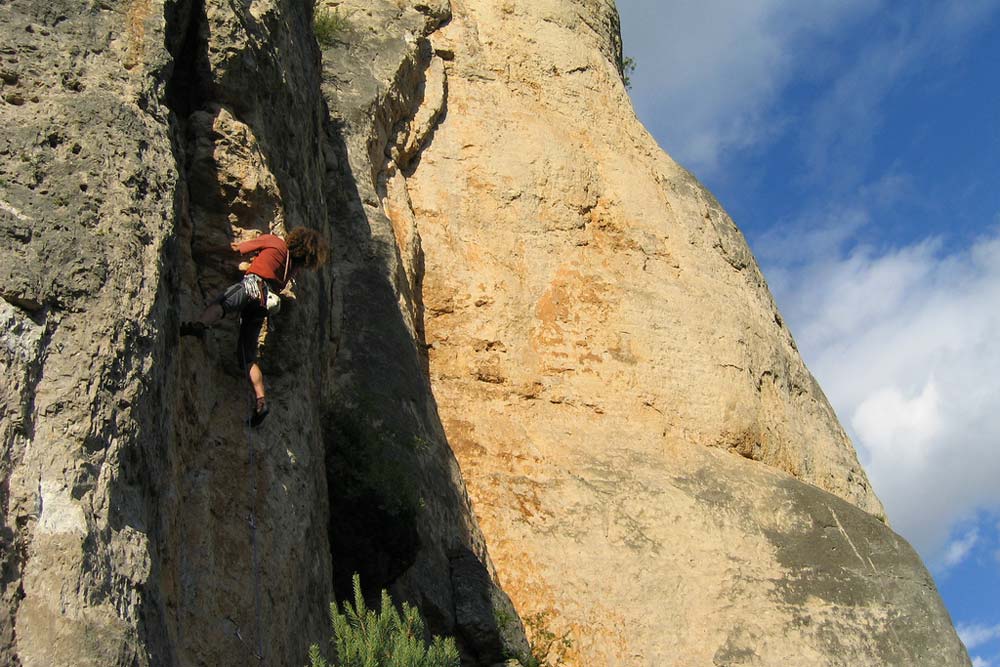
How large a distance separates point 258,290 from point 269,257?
0.28 metres

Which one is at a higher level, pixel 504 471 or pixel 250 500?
pixel 504 471

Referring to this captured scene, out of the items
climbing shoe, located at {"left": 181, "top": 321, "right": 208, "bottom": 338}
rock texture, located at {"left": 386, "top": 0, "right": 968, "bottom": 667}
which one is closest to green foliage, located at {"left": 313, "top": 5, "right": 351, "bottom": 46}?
rock texture, located at {"left": 386, "top": 0, "right": 968, "bottom": 667}

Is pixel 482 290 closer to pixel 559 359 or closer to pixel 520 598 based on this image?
pixel 559 359

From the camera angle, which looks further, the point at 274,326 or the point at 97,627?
the point at 274,326

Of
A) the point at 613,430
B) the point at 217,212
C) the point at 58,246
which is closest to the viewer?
the point at 58,246

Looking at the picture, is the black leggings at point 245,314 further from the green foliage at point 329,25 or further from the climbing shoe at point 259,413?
the green foliage at point 329,25

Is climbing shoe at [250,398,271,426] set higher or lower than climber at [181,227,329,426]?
lower

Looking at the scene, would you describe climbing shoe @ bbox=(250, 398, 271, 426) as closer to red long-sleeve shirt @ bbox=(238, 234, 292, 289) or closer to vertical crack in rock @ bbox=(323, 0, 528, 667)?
red long-sleeve shirt @ bbox=(238, 234, 292, 289)

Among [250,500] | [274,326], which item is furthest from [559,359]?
[250,500]

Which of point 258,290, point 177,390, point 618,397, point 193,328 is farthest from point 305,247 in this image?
point 618,397

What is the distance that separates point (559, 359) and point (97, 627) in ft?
25.3

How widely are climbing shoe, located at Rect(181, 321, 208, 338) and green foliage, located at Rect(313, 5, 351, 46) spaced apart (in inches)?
261

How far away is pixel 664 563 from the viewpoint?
1058cm

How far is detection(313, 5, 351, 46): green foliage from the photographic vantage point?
12.5 m
